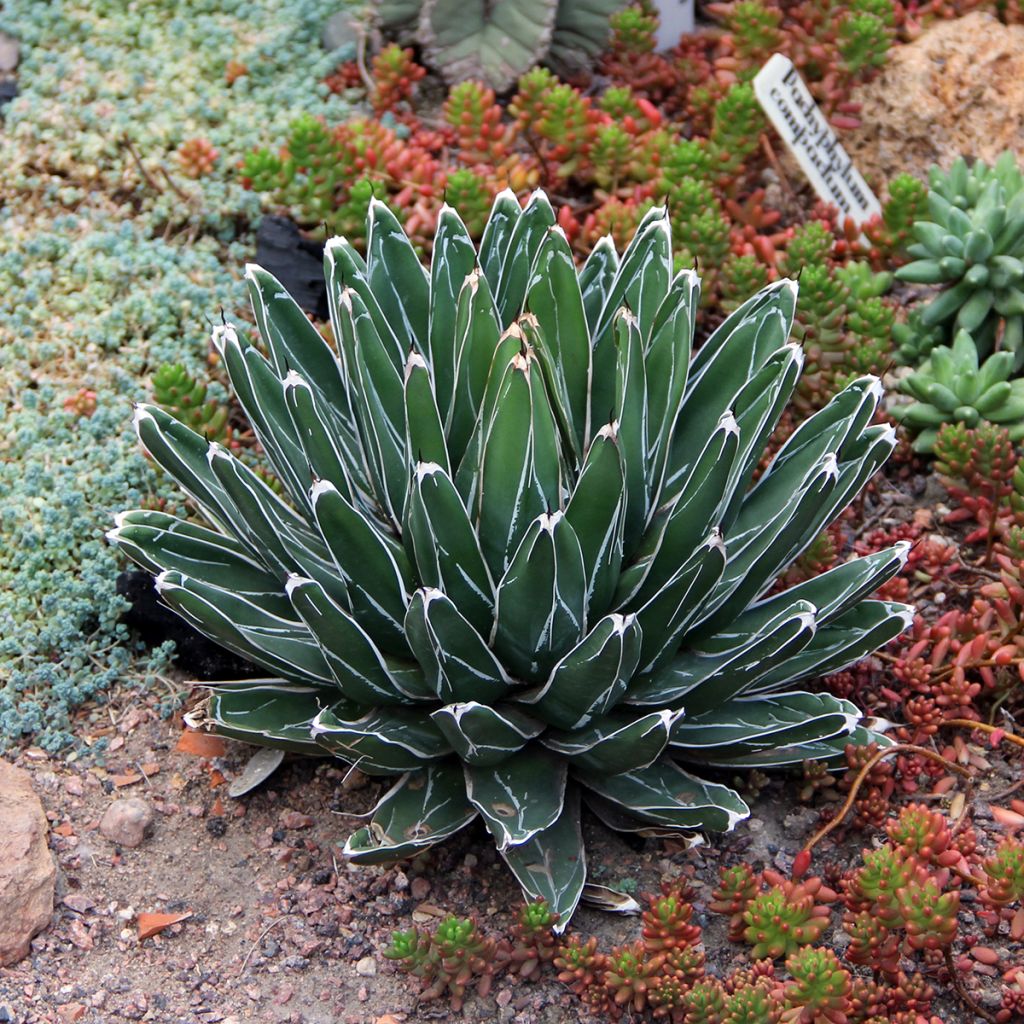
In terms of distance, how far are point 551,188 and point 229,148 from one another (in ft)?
3.54

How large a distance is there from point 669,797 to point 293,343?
1.21 metres

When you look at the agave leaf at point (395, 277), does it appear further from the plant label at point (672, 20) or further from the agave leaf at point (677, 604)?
the plant label at point (672, 20)

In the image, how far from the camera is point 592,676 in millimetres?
2322

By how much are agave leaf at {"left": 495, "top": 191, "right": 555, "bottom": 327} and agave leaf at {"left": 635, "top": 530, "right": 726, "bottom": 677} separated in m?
0.69

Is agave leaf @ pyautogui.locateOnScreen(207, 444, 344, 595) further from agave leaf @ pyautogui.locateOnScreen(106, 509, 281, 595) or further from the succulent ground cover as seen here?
the succulent ground cover

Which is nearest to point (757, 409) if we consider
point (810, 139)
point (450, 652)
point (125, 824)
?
point (450, 652)

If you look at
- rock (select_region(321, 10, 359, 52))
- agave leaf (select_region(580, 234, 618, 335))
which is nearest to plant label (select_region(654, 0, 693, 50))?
rock (select_region(321, 10, 359, 52))

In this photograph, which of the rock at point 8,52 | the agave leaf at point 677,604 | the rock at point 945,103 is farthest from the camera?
the rock at point 8,52

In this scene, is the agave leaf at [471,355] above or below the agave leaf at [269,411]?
above

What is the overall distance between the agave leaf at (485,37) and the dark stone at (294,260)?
1.01 m

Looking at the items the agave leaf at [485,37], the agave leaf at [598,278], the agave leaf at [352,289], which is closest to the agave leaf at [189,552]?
the agave leaf at [352,289]

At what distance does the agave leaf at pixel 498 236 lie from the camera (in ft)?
9.27

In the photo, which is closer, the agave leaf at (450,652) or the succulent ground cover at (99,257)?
the agave leaf at (450,652)

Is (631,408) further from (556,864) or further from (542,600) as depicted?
(556,864)
